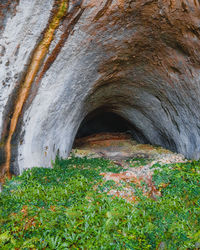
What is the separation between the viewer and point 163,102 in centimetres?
745

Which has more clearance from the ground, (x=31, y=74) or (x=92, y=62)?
(x=92, y=62)

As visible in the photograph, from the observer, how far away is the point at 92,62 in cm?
555

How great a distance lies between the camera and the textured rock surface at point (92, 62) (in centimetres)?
357

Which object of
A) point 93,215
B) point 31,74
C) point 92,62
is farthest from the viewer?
point 92,62

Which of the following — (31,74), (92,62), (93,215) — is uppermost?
(92,62)

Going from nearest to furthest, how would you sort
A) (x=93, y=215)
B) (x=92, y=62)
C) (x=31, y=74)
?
(x=93, y=215), (x=31, y=74), (x=92, y=62)

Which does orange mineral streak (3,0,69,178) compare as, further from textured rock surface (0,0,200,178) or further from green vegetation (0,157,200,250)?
green vegetation (0,157,200,250)

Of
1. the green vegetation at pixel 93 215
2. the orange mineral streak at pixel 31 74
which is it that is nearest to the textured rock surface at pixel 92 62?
the orange mineral streak at pixel 31 74

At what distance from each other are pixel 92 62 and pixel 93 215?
4253 mm

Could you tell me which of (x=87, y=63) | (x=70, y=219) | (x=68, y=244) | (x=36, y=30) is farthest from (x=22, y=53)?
(x=68, y=244)

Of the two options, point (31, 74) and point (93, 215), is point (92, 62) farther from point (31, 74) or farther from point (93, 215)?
point (93, 215)

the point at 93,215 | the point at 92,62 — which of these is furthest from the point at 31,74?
the point at 93,215

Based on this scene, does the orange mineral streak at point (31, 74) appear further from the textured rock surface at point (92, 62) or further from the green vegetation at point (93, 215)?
the green vegetation at point (93, 215)

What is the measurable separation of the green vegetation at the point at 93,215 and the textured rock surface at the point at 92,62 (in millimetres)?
1005
